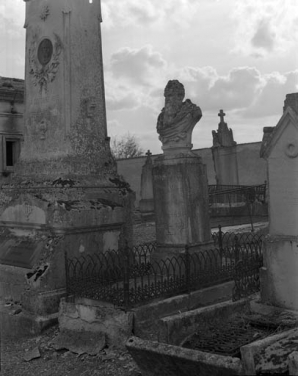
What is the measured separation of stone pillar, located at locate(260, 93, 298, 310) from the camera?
16.8 ft

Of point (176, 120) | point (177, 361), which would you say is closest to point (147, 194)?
point (176, 120)

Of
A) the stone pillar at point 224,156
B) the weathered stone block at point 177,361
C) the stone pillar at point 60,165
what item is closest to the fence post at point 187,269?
the stone pillar at point 60,165

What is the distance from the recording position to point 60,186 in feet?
25.3

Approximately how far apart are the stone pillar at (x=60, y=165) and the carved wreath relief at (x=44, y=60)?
0.02 meters

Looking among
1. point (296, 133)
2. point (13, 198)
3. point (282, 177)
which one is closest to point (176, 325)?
point (282, 177)

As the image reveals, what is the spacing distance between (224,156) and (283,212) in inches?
725

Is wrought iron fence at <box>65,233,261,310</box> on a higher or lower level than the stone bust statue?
lower

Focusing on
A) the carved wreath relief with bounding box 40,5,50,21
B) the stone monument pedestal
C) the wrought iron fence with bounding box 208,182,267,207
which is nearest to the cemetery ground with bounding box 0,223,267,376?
the stone monument pedestal

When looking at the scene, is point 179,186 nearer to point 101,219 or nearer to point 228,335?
point 101,219

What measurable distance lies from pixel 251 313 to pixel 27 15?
658 centimetres

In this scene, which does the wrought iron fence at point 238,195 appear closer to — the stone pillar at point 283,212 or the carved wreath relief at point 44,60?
the carved wreath relief at point 44,60

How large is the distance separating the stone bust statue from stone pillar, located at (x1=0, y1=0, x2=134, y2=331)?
1.31m

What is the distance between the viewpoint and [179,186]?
7.41 metres

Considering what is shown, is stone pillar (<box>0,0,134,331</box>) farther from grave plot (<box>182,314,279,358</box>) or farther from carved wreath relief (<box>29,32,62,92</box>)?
grave plot (<box>182,314,279,358</box>)
